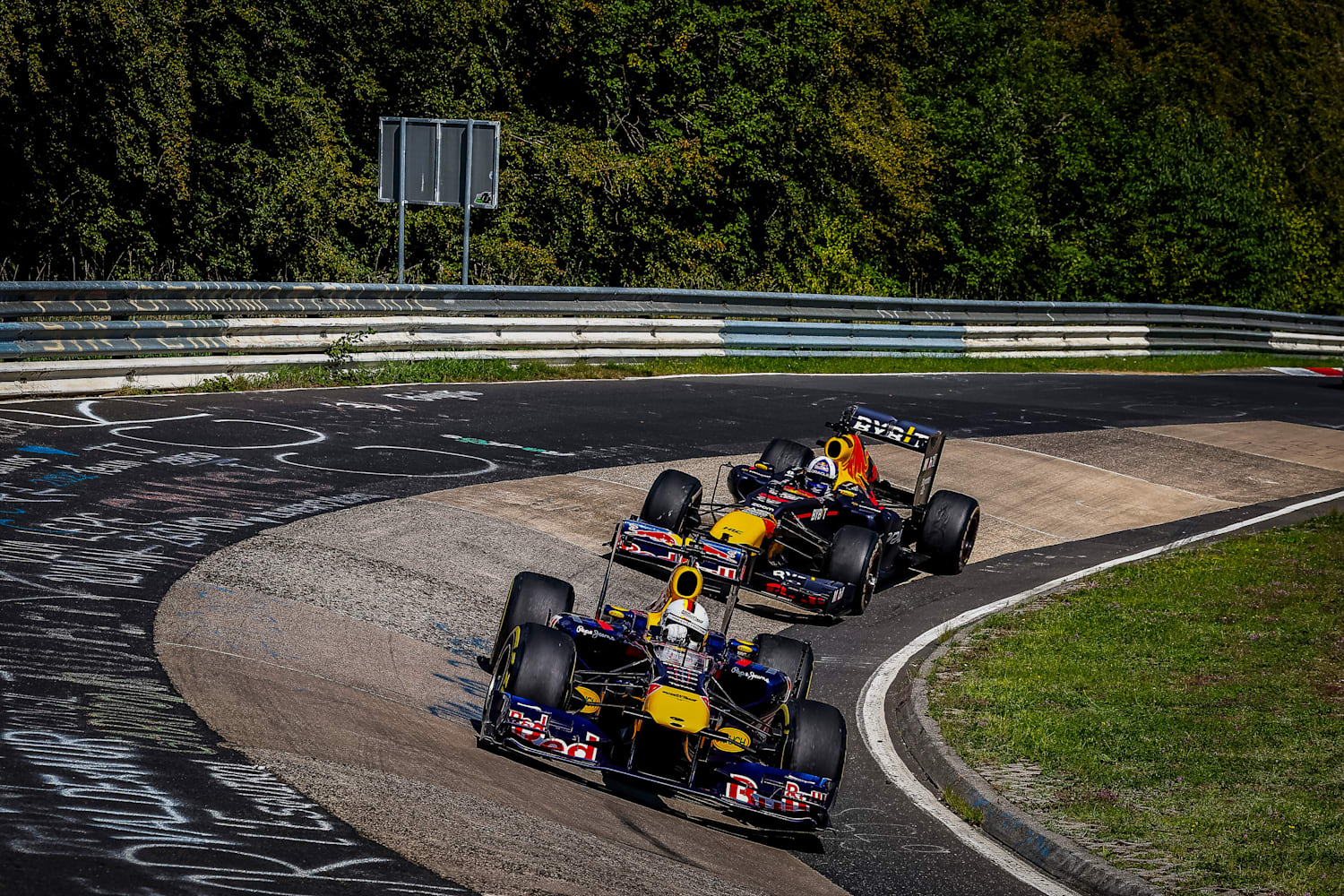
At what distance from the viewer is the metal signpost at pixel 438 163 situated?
818 inches

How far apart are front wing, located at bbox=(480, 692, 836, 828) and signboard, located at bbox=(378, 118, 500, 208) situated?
14724mm

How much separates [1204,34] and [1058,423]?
3620 centimetres

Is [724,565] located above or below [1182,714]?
above

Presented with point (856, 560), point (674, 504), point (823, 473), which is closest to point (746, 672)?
point (856, 560)

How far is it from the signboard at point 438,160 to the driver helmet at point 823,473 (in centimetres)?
998

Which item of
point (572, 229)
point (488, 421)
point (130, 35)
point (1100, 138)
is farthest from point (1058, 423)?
point (1100, 138)

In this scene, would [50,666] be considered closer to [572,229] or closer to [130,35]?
[130,35]

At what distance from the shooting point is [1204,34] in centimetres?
5038

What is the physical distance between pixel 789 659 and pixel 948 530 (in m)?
4.45

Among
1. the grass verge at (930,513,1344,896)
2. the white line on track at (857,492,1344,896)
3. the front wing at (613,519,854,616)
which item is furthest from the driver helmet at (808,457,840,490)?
the grass verge at (930,513,1344,896)

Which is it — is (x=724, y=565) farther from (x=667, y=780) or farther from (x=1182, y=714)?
(x=667, y=780)

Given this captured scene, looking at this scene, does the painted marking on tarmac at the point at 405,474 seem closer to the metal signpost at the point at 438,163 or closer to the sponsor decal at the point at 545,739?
the sponsor decal at the point at 545,739

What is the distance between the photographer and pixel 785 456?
13562 mm

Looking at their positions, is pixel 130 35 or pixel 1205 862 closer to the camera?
pixel 1205 862
